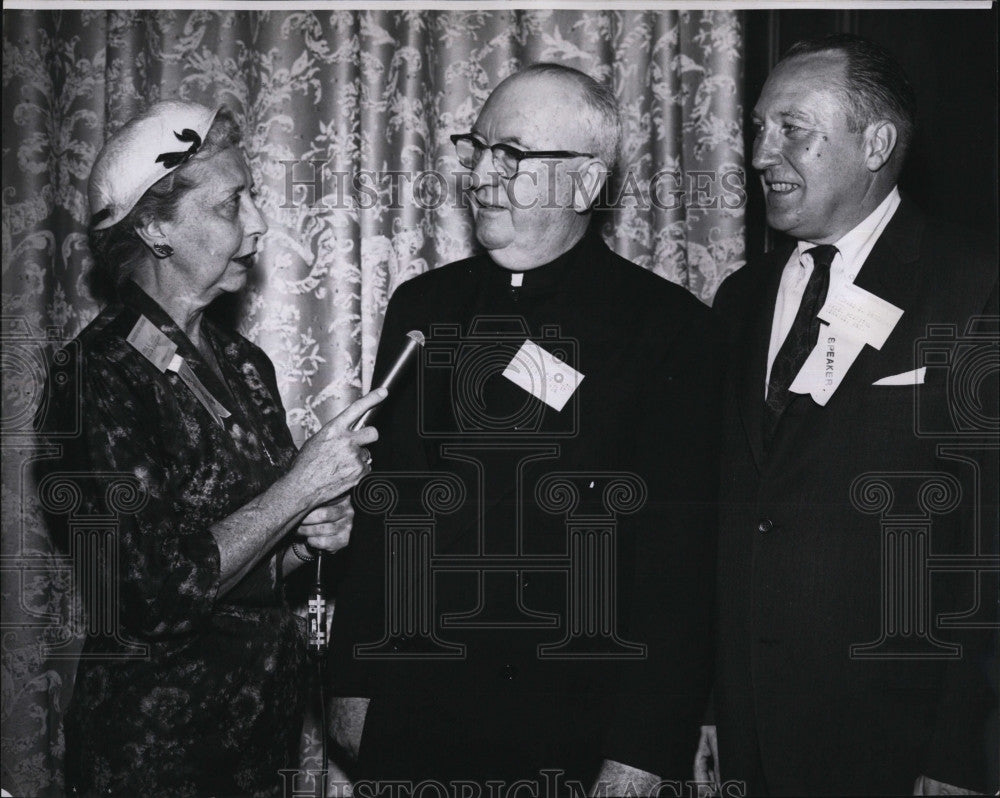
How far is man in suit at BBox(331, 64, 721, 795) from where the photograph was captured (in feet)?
A: 6.11

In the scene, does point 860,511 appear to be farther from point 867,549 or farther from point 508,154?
point 508,154

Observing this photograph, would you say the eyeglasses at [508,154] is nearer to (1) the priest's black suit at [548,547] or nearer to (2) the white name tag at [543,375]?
(1) the priest's black suit at [548,547]

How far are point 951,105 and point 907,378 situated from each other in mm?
961

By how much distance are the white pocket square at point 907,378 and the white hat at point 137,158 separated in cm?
136

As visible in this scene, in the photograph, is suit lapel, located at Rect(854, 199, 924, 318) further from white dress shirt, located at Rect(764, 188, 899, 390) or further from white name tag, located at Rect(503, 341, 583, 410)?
white name tag, located at Rect(503, 341, 583, 410)

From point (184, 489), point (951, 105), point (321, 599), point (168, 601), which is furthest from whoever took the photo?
point (951, 105)

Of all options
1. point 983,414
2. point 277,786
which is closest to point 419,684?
point 277,786

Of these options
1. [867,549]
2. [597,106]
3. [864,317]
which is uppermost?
[597,106]

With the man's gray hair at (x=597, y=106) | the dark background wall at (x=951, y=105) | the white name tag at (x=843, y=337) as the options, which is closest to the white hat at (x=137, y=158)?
the man's gray hair at (x=597, y=106)

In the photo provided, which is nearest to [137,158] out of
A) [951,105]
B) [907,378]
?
[907,378]

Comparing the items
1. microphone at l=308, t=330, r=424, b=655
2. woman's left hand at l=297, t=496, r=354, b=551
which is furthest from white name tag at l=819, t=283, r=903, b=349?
woman's left hand at l=297, t=496, r=354, b=551

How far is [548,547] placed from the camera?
76.0 inches

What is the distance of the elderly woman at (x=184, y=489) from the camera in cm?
171

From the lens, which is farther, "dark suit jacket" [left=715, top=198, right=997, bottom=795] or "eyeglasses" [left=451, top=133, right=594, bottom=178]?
"eyeglasses" [left=451, top=133, right=594, bottom=178]
